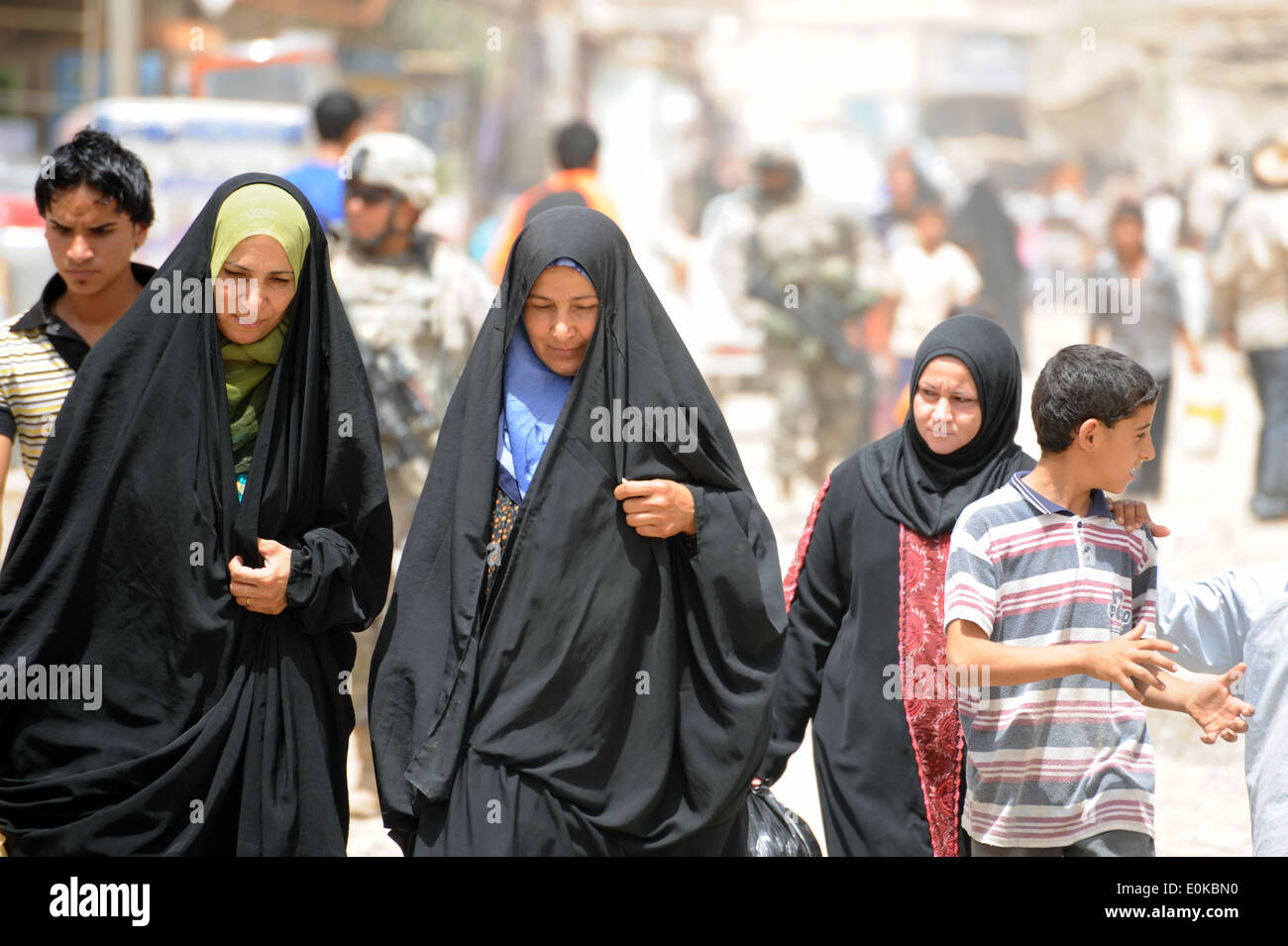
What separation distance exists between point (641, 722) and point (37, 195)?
68.7 inches

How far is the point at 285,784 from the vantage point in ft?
8.35

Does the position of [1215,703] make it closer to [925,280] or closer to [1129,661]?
[1129,661]

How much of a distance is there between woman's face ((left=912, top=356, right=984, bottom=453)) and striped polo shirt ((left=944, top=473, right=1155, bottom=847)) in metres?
0.27

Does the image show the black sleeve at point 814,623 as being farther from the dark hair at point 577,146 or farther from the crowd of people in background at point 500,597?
the dark hair at point 577,146

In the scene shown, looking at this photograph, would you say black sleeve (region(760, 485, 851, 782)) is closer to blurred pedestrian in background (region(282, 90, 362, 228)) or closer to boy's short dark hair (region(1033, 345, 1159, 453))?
boy's short dark hair (region(1033, 345, 1159, 453))

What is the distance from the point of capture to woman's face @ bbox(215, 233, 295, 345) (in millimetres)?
2527

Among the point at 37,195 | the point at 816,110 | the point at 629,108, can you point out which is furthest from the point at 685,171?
the point at 37,195

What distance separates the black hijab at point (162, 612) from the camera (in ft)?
8.19

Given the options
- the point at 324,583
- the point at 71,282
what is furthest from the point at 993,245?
the point at 324,583

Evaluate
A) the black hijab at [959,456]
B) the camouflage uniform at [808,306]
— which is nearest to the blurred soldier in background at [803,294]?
the camouflage uniform at [808,306]

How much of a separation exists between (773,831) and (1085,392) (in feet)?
3.46

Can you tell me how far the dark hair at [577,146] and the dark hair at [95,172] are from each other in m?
3.36

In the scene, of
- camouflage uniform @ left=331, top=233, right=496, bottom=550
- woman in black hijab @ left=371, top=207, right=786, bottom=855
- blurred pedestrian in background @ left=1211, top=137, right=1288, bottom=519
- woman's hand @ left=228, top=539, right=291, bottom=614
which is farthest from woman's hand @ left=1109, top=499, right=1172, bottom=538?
blurred pedestrian in background @ left=1211, top=137, right=1288, bottom=519

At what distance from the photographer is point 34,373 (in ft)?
9.84
